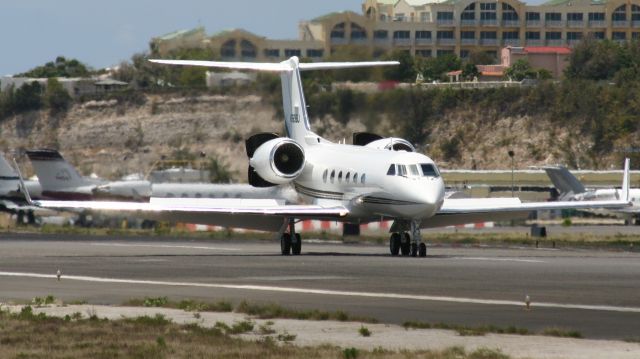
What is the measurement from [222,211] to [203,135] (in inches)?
2866

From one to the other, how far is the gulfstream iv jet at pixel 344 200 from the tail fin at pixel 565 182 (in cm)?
3806

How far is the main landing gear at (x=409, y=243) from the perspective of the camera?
4167cm

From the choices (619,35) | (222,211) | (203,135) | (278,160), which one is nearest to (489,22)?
(619,35)

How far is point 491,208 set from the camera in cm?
4212

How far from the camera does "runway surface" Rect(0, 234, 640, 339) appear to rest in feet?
77.2

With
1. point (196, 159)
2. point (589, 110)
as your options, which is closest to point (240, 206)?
point (196, 159)

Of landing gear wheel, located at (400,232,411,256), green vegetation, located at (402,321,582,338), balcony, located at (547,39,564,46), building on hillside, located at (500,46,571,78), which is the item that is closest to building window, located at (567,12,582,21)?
balcony, located at (547,39,564,46)

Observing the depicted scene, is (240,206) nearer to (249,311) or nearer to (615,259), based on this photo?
(615,259)

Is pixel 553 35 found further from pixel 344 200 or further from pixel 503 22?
pixel 344 200

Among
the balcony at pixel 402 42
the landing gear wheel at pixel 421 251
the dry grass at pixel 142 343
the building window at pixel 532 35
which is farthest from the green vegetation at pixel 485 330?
the building window at pixel 532 35

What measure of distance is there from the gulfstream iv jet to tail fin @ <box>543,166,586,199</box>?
3806cm

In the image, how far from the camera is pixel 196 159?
106 meters

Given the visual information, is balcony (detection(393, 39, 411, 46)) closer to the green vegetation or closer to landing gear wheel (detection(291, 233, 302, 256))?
landing gear wheel (detection(291, 233, 302, 256))

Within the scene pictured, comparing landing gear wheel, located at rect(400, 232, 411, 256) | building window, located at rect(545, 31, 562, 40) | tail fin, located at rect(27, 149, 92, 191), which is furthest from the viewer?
building window, located at rect(545, 31, 562, 40)
